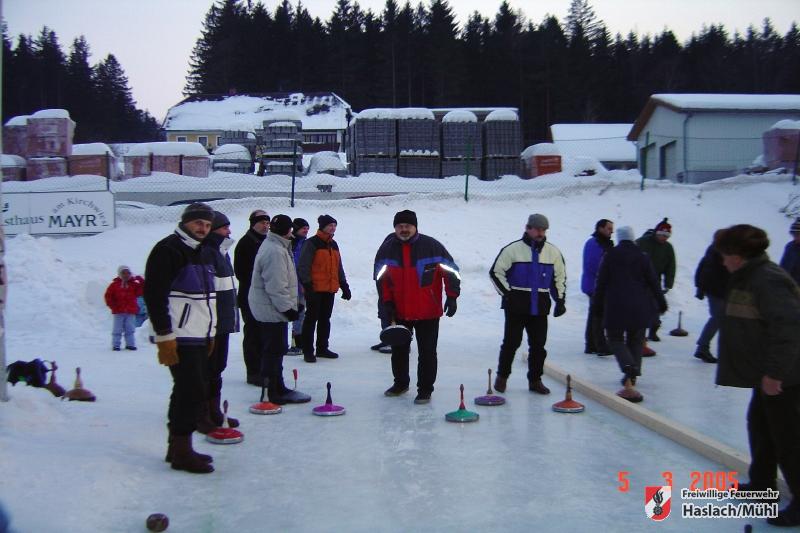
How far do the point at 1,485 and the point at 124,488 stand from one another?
67 centimetres

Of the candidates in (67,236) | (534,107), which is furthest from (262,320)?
(534,107)

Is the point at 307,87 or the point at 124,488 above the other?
the point at 307,87

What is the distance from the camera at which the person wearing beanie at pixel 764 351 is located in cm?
392

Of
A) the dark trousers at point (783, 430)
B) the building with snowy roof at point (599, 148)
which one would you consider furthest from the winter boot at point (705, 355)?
the building with snowy roof at point (599, 148)

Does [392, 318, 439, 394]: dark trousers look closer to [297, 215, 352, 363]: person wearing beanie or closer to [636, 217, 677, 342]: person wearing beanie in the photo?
[297, 215, 352, 363]: person wearing beanie

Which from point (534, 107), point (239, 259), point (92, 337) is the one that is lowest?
point (92, 337)

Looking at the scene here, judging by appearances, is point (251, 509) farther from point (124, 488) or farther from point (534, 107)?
point (534, 107)

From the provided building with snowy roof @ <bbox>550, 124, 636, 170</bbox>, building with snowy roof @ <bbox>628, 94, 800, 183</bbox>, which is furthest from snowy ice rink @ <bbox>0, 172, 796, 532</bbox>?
building with snowy roof @ <bbox>550, 124, 636, 170</bbox>

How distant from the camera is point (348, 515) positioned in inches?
169

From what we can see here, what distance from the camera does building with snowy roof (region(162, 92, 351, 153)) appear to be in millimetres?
64750

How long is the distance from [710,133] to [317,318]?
77.0ft

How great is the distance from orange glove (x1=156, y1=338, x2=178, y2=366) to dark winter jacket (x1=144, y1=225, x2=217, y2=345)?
0.12ft

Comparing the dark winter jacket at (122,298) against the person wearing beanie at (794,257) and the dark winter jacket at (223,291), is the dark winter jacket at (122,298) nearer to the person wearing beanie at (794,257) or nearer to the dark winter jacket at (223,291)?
the dark winter jacket at (223,291)

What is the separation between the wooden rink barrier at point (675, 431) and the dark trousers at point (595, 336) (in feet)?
8.22
